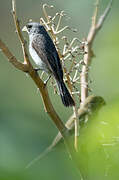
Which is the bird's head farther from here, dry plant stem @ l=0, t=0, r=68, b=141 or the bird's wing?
dry plant stem @ l=0, t=0, r=68, b=141

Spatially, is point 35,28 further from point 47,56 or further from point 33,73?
point 33,73

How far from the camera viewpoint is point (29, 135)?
157cm

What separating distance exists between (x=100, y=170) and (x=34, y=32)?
10.6 feet

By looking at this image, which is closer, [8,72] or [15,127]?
[15,127]

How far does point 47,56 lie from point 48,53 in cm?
2

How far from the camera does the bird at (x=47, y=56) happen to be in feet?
10.4

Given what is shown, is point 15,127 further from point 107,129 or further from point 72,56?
point 72,56

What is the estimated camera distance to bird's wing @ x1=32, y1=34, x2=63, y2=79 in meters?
3.26

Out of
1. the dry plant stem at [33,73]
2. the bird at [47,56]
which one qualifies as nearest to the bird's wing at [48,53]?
the bird at [47,56]

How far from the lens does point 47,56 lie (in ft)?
11.5

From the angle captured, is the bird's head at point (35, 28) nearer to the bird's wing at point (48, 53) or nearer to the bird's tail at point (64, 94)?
the bird's wing at point (48, 53)

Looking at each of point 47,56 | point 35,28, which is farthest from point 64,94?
point 35,28

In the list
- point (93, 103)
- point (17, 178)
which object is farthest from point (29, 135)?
point (93, 103)

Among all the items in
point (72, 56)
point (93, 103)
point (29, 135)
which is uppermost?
point (29, 135)
